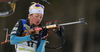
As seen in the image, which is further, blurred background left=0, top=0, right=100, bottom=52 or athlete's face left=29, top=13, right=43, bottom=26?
blurred background left=0, top=0, right=100, bottom=52

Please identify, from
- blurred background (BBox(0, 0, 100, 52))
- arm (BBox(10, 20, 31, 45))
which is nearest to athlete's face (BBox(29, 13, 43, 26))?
arm (BBox(10, 20, 31, 45))

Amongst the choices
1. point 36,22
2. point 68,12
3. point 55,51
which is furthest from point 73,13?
point 36,22

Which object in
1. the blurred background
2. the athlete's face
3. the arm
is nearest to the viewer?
the arm

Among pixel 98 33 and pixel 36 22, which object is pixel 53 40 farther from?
pixel 36 22

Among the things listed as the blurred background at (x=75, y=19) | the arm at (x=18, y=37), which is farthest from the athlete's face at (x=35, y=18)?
the blurred background at (x=75, y=19)

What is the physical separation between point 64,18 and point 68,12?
1.12 feet

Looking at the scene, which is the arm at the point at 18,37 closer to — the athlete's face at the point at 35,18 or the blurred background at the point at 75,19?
the athlete's face at the point at 35,18

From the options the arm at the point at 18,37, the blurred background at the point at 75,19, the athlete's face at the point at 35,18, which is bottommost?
the blurred background at the point at 75,19

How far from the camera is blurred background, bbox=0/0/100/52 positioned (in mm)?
7602

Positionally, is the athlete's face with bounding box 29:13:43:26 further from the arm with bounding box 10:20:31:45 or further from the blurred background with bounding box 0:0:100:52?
the blurred background with bounding box 0:0:100:52

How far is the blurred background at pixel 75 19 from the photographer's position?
7602mm

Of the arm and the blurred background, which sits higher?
the arm

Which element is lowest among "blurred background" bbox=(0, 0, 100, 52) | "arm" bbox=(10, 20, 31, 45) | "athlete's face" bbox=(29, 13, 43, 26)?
"blurred background" bbox=(0, 0, 100, 52)

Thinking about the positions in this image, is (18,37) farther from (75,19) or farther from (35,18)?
(75,19)
